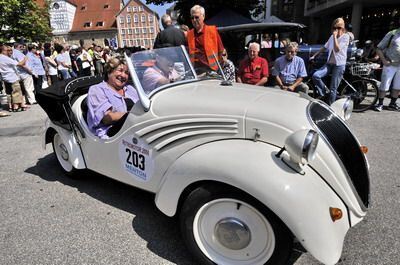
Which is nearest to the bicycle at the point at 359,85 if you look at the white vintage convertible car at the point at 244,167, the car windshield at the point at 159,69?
the white vintage convertible car at the point at 244,167

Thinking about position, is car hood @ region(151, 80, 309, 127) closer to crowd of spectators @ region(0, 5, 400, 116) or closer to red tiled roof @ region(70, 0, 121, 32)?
crowd of spectators @ region(0, 5, 400, 116)

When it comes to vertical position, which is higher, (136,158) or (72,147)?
(136,158)

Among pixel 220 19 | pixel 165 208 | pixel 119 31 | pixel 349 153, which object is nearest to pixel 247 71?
pixel 349 153

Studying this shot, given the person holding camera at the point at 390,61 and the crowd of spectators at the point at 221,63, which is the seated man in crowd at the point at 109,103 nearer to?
the crowd of spectators at the point at 221,63

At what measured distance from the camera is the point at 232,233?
1.98 metres

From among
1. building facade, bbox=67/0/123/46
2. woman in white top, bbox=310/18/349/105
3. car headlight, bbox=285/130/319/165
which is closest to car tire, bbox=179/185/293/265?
car headlight, bbox=285/130/319/165

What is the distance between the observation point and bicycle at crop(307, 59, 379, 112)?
620 cm

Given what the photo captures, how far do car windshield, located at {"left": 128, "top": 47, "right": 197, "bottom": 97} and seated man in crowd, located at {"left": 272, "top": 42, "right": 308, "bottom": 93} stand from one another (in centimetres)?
292

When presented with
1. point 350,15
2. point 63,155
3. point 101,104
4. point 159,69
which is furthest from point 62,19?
point 159,69

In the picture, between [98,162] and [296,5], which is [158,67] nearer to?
[98,162]

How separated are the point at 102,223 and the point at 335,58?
5492 mm

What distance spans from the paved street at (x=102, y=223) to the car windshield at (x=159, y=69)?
1282 mm

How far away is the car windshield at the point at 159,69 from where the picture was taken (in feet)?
8.39

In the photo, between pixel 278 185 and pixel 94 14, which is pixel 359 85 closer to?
pixel 278 185
